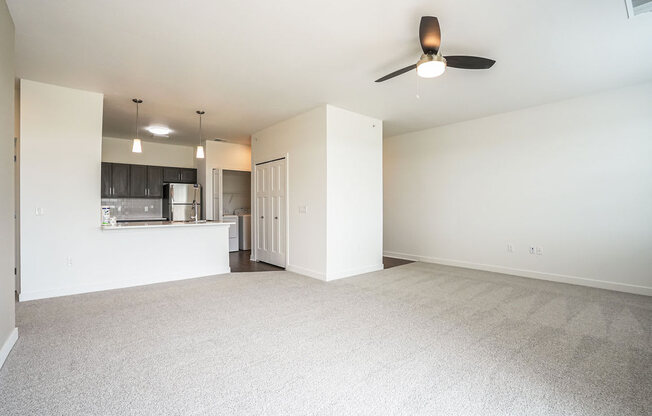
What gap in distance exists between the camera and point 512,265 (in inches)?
200

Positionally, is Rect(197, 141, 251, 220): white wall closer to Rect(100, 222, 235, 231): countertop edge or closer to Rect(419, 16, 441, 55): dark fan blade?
Rect(100, 222, 235, 231): countertop edge

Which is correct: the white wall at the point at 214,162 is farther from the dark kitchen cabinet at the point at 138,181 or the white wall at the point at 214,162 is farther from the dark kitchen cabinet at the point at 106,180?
the dark kitchen cabinet at the point at 106,180

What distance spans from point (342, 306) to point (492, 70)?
3167 mm

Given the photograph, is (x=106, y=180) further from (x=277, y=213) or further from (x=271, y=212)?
(x=277, y=213)

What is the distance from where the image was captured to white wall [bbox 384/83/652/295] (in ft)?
13.2

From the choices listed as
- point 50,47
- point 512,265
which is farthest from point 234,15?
point 512,265

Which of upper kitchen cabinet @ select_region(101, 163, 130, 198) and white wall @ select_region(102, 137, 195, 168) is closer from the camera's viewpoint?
upper kitchen cabinet @ select_region(101, 163, 130, 198)

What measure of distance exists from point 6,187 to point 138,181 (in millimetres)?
4910

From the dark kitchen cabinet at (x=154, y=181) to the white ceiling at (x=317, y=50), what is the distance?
2491 millimetres

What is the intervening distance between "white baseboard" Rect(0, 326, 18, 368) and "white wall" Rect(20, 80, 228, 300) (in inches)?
64.5

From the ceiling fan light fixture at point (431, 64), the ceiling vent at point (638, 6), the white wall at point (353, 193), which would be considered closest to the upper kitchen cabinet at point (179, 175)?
the white wall at point (353, 193)

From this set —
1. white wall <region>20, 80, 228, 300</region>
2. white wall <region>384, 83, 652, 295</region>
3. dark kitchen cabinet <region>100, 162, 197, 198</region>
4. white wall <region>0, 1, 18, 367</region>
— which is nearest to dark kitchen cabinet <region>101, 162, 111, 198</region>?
dark kitchen cabinet <region>100, 162, 197, 198</region>

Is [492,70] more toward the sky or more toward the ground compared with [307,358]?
more toward the sky

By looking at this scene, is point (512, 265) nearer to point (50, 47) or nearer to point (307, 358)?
point (307, 358)
